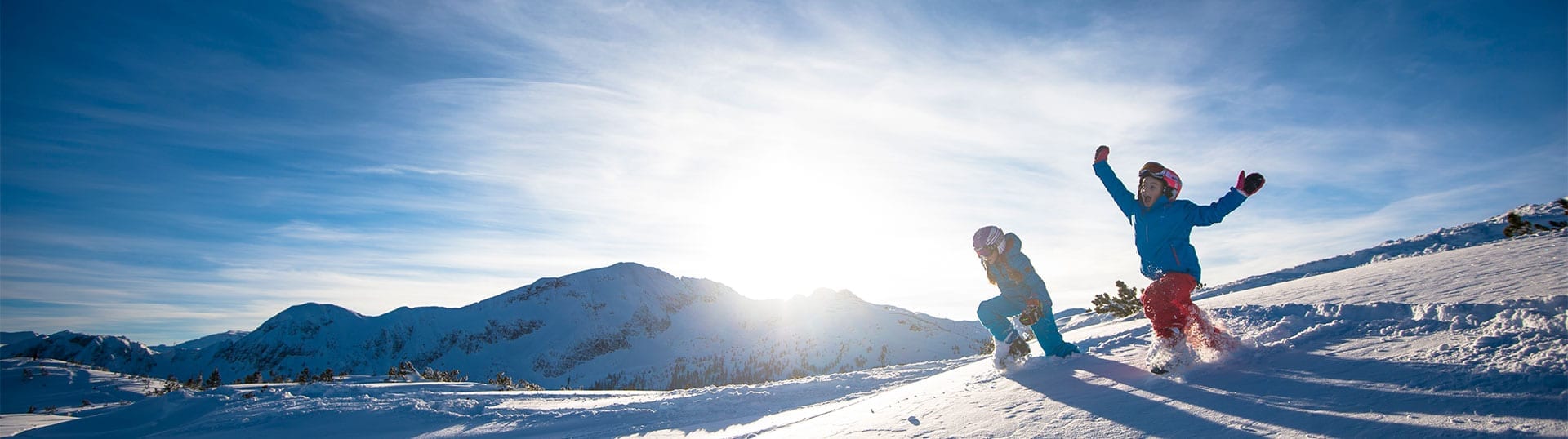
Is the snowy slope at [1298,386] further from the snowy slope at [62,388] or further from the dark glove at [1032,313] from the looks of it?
the snowy slope at [62,388]

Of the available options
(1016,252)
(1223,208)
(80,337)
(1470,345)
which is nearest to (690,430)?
(1016,252)

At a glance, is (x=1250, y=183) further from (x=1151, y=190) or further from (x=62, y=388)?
Result: (x=62, y=388)

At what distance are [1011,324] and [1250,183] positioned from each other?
89.3 inches

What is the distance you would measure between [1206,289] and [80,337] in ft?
925

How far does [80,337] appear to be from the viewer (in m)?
180

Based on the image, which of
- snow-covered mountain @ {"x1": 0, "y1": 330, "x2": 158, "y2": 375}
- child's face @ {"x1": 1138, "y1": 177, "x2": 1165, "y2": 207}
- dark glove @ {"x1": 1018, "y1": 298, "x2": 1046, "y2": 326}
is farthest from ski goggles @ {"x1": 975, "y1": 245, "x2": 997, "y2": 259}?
snow-covered mountain @ {"x1": 0, "y1": 330, "x2": 158, "y2": 375}

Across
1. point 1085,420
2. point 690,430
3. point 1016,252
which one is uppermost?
point 1016,252

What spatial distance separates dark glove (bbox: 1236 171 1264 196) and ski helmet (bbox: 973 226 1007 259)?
1.91 m

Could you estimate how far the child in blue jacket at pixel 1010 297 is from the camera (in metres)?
5.35

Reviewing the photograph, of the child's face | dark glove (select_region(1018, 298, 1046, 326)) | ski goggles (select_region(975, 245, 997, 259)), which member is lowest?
dark glove (select_region(1018, 298, 1046, 326))

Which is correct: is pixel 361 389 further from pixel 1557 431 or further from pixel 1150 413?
pixel 1557 431

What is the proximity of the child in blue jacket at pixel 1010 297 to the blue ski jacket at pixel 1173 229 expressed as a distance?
0.93m

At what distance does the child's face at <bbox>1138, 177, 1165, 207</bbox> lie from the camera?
481 centimetres

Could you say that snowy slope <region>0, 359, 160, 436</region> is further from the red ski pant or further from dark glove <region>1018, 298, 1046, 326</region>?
the red ski pant
